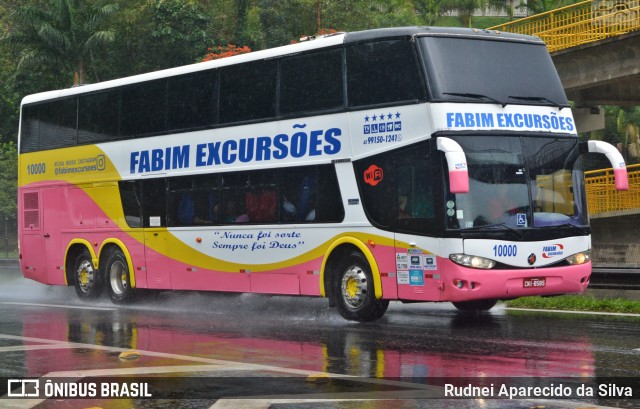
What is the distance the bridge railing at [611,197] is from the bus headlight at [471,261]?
1755 centimetres

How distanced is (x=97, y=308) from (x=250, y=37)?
33.5 metres

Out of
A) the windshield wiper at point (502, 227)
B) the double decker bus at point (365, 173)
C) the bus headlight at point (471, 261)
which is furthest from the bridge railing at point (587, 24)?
the bus headlight at point (471, 261)

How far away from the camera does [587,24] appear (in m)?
31.4

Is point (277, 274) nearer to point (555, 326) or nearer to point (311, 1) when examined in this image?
point (555, 326)

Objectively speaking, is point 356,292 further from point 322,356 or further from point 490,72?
point 322,356

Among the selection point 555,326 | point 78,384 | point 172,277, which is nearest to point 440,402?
point 78,384

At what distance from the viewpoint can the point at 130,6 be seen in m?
53.8

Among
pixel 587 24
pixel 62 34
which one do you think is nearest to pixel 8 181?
pixel 62 34

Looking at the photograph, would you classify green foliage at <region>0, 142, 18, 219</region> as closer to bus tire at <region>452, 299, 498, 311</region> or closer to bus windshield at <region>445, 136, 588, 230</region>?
bus tire at <region>452, 299, 498, 311</region>

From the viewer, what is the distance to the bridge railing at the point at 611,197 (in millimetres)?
31672

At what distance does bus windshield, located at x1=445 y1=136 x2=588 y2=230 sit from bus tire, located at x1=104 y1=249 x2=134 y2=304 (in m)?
8.24

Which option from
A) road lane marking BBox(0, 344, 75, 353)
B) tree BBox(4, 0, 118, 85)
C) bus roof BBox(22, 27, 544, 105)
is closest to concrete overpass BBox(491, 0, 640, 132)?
bus roof BBox(22, 27, 544, 105)

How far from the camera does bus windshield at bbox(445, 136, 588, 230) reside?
48.9ft

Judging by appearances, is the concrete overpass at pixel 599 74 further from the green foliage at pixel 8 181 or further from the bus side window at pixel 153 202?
the green foliage at pixel 8 181
